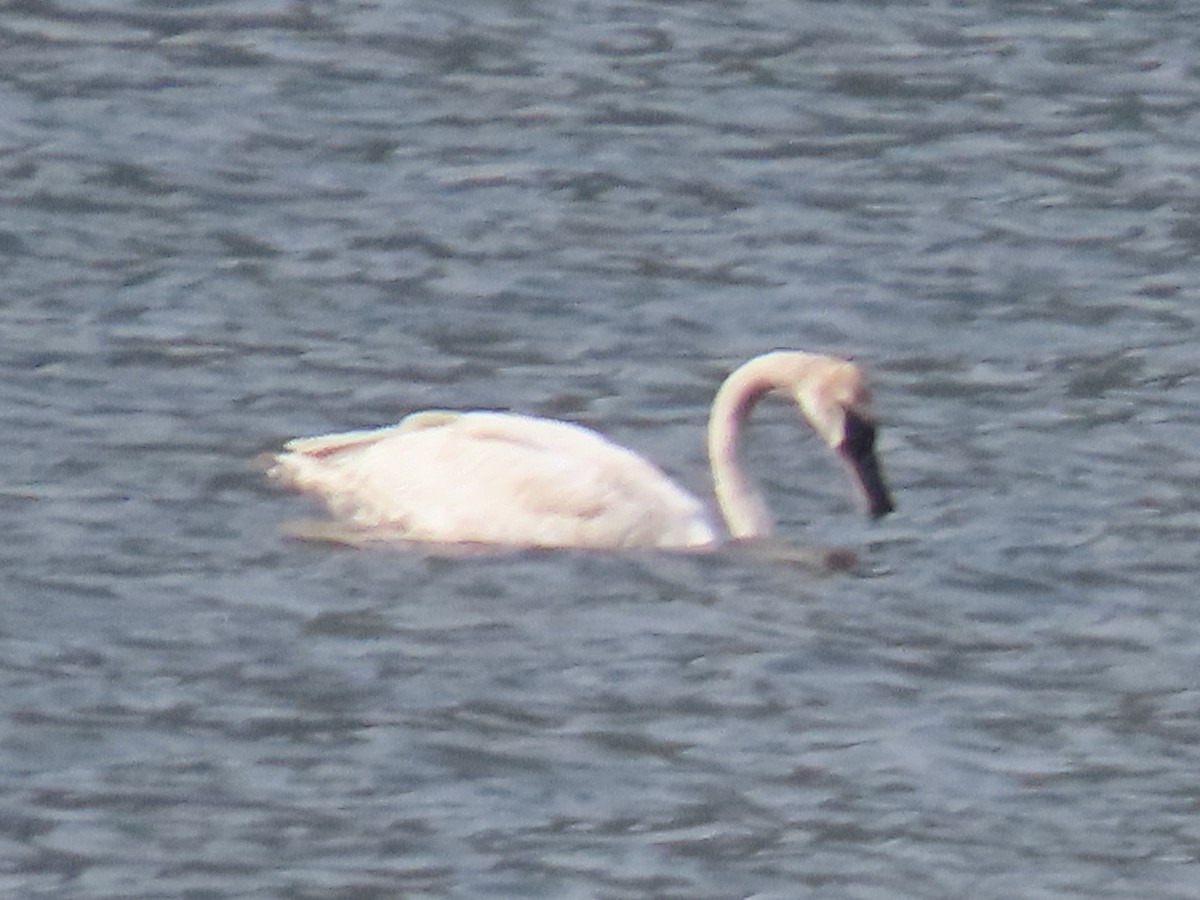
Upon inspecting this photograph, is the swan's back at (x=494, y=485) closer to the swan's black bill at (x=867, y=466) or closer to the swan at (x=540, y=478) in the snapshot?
the swan at (x=540, y=478)

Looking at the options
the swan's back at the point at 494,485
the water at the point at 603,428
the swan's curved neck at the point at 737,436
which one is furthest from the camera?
the swan's curved neck at the point at 737,436

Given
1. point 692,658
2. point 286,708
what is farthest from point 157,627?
point 692,658

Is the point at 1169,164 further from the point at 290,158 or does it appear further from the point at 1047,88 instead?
the point at 290,158

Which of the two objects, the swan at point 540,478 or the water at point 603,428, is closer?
the water at point 603,428

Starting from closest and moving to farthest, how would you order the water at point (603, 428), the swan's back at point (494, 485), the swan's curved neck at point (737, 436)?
the water at point (603, 428) < the swan's back at point (494, 485) < the swan's curved neck at point (737, 436)

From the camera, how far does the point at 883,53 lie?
59.1 feet

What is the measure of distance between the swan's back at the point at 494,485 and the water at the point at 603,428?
0.15 m

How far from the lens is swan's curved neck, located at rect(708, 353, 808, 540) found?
493 inches

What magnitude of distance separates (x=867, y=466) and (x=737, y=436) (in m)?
0.64

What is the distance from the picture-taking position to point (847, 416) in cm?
1246

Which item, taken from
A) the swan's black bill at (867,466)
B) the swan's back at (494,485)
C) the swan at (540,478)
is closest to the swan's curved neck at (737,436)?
the swan at (540,478)

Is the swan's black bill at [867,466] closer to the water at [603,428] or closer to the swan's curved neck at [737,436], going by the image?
the water at [603,428]

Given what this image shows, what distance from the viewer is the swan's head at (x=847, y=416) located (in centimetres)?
1232

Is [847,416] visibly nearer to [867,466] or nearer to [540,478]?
[867,466]
